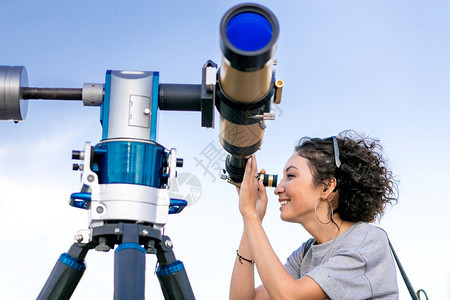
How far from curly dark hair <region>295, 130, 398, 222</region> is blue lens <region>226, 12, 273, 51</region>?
4.05ft

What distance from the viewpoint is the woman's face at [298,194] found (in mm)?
2430

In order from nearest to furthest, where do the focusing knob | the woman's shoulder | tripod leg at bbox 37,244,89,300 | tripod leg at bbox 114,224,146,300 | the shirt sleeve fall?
tripod leg at bbox 114,224,146,300 → tripod leg at bbox 37,244,89,300 → the focusing knob → the woman's shoulder → the shirt sleeve

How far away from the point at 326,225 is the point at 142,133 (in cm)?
122

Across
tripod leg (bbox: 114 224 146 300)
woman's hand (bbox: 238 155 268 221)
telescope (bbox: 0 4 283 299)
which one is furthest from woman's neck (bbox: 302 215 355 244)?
tripod leg (bbox: 114 224 146 300)

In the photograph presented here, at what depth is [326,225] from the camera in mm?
2457

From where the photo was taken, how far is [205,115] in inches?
66.0

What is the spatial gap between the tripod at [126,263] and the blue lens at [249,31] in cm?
56

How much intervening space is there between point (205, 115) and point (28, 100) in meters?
0.59

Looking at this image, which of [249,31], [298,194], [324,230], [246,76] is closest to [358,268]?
[324,230]

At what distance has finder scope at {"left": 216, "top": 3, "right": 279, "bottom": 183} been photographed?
1.36 meters

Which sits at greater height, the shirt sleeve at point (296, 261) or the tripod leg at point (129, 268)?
the shirt sleeve at point (296, 261)

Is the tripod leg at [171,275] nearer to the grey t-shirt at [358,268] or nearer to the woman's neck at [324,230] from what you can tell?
the grey t-shirt at [358,268]

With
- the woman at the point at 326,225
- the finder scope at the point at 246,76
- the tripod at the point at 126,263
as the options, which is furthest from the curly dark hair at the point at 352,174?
the tripod at the point at 126,263

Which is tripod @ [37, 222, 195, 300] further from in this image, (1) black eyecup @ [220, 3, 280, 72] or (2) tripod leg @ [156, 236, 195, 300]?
(1) black eyecup @ [220, 3, 280, 72]
